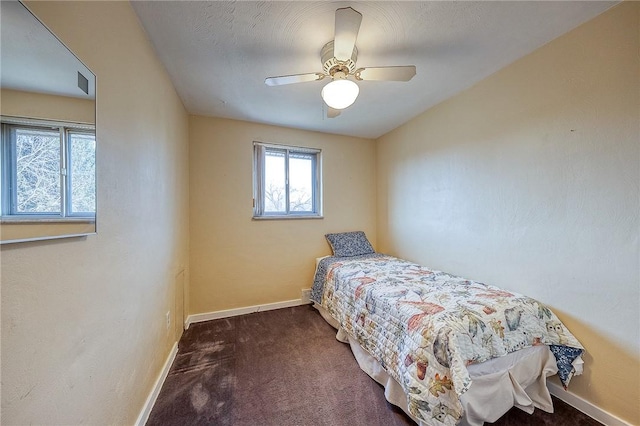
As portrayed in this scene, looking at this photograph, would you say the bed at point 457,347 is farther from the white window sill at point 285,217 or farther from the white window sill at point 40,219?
the white window sill at point 40,219

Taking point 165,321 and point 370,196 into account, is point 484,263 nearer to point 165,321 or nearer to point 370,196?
point 370,196

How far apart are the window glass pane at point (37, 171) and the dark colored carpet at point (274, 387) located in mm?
1488

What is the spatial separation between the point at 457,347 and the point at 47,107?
1933 mm

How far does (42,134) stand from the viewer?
65 cm

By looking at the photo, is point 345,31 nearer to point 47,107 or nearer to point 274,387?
point 47,107

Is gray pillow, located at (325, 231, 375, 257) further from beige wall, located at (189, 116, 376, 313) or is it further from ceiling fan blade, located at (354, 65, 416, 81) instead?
ceiling fan blade, located at (354, 65, 416, 81)

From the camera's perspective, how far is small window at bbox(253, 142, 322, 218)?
9.82 feet

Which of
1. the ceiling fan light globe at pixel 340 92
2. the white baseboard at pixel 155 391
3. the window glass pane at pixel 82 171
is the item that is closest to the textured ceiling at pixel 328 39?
the ceiling fan light globe at pixel 340 92

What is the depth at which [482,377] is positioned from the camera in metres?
1.31

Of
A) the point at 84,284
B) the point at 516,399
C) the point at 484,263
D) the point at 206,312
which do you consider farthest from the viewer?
the point at 206,312

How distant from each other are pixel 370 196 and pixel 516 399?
263 cm

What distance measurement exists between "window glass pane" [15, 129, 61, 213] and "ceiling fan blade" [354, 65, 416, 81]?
1567 mm

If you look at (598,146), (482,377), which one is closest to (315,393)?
(482,377)

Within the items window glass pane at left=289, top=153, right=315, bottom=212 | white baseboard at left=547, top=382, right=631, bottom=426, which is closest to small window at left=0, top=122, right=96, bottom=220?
window glass pane at left=289, top=153, right=315, bottom=212
